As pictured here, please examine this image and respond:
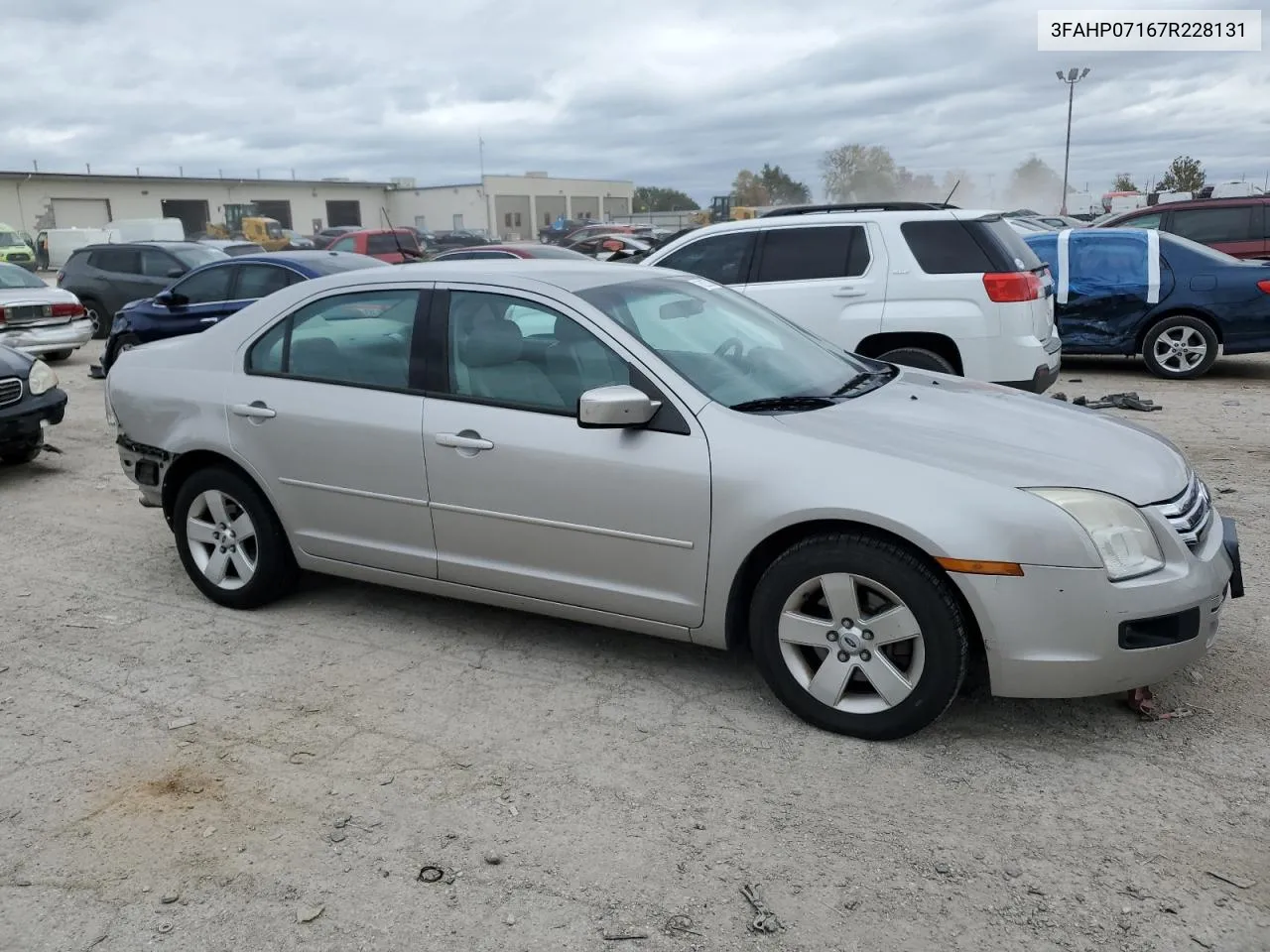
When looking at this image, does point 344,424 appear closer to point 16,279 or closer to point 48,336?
point 48,336

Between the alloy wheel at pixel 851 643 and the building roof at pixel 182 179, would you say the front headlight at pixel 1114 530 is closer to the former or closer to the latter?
the alloy wheel at pixel 851 643

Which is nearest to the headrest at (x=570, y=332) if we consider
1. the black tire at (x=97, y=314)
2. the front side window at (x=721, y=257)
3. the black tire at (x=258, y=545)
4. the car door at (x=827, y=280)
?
the black tire at (x=258, y=545)

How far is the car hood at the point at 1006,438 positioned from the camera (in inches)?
140

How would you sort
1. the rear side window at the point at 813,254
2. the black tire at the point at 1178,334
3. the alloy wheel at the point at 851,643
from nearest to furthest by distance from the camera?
the alloy wheel at the point at 851,643 < the rear side window at the point at 813,254 < the black tire at the point at 1178,334

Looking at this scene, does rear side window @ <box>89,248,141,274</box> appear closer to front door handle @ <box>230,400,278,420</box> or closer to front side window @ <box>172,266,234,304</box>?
front side window @ <box>172,266,234,304</box>

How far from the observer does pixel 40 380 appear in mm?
8055

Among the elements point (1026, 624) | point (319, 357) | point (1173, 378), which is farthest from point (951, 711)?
point (1173, 378)

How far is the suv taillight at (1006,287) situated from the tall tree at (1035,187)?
46.6m

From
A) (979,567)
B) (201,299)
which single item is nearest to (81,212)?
(201,299)

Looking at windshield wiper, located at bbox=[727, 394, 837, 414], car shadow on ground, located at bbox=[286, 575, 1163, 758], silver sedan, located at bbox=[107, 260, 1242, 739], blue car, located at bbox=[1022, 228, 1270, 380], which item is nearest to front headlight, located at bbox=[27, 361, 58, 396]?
silver sedan, located at bbox=[107, 260, 1242, 739]

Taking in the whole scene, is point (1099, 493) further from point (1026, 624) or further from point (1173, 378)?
point (1173, 378)

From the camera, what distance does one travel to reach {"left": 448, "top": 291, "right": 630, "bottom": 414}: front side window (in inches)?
163

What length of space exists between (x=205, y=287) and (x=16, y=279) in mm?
4308

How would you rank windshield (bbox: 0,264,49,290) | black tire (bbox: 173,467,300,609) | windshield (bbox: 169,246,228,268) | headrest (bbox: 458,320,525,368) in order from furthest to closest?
windshield (bbox: 169,246,228,268) < windshield (bbox: 0,264,49,290) < black tire (bbox: 173,467,300,609) < headrest (bbox: 458,320,525,368)
